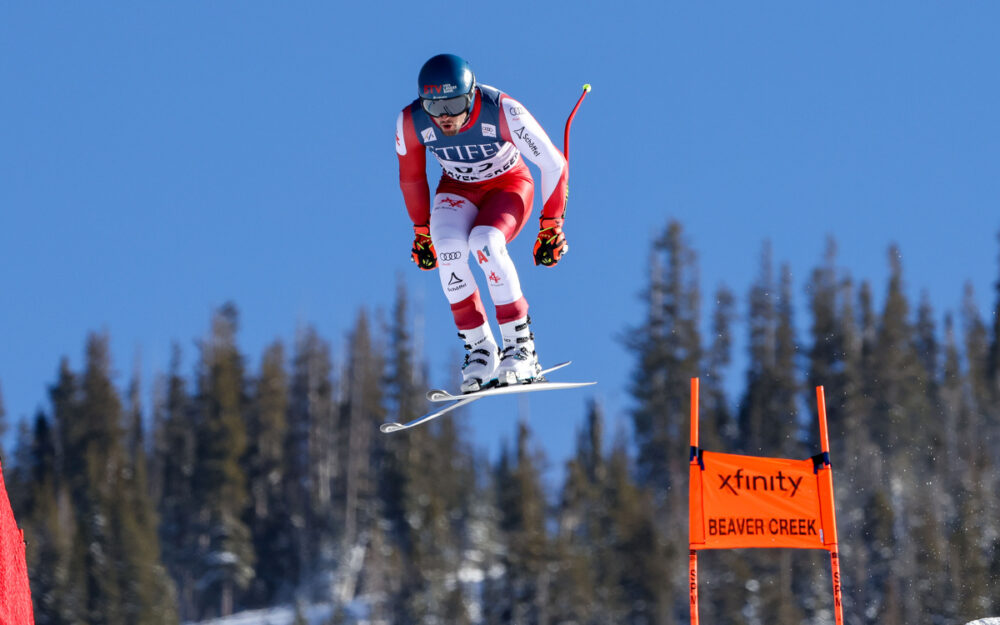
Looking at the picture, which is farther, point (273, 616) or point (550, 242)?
point (273, 616)

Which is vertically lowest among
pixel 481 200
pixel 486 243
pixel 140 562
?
A: pixel 486 243

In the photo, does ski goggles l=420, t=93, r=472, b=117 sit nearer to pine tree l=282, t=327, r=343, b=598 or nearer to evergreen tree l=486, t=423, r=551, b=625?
evergreen tree l=486, t=423, r=551, b=625

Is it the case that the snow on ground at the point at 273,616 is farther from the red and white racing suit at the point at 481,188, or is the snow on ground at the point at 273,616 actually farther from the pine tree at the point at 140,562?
the red and white racing suit at the point at 481,188

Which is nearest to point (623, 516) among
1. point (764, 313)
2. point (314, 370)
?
point (764, 313)

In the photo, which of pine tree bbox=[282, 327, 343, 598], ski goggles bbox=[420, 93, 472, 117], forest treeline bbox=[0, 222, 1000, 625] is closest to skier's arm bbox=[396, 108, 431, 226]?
ski goggles bbox=[420, 93, 472, 117]

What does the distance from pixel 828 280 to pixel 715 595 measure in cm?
2893

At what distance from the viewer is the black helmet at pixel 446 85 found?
1105cm

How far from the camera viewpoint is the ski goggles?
11.2 meters

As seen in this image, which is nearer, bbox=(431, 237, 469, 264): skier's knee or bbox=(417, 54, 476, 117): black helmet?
bbox=(417, 54, 476, 117): black helmet

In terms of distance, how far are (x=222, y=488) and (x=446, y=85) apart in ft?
244

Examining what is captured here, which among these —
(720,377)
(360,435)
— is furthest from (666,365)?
(360,435)

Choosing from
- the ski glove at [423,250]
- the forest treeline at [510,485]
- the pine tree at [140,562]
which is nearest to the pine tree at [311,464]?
the forest treeline at [510,485]

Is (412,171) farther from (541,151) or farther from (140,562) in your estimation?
(140,562)

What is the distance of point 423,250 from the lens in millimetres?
12461
